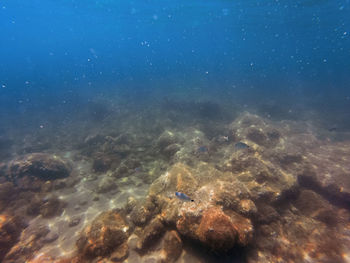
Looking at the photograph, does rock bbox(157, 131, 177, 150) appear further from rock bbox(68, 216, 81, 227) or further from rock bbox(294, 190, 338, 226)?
rock bbox(294, 190, 338, 226)

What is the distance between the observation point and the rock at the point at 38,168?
9383 millimetres

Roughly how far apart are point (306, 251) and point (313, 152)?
6.99 metres

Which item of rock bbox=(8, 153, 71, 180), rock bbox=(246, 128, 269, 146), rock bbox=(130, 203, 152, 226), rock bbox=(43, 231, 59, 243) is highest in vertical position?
rock bbox=(246, 128, 269, 146)

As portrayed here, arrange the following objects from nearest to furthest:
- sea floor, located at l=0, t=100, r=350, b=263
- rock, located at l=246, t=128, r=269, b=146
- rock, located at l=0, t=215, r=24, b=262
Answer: sea floor, located at l=0, t=100, r=350, b=263 < rock, located at l=0, t=215, r=24, b=262 < rock, located at l=246, t=128, r=269, b=146

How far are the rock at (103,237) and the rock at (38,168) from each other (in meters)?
5.96

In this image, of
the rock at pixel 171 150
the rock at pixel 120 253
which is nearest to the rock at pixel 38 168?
the rock at pixel 171 150

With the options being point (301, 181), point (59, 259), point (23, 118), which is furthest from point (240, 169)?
point (23, 118)

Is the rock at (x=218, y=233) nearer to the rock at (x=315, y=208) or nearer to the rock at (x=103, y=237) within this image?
the rock at (x=103, y=237)

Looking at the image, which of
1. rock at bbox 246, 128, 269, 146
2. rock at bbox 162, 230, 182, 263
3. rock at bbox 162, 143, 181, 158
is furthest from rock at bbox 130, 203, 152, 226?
rock at bbox 246, 128, 269, 146

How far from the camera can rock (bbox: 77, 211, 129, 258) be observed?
4734 mm

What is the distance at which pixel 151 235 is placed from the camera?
480 cm

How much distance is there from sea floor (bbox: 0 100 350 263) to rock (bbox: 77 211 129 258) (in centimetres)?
3

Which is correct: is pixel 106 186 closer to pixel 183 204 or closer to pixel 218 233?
pixel 183 204

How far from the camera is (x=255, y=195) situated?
5.79 m
